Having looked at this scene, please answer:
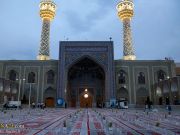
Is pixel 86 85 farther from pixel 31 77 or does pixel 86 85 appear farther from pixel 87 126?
pixel 87 126

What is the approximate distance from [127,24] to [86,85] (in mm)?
16651

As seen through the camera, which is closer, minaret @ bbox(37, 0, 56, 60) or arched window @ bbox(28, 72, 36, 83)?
arched window @ bbox(28, 72, 36, 83)

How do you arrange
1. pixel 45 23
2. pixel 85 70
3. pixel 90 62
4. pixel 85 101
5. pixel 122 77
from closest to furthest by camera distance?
pixel 122 77 < pixel 90 62 < pixel 85 70 < pixel 85 101 < pixel 45 23

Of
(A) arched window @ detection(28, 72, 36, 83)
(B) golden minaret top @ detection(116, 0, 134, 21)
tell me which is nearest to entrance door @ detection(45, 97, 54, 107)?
(A) arched window @ detection(28, 72, 36, 83)

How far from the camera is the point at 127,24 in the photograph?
47250 mm

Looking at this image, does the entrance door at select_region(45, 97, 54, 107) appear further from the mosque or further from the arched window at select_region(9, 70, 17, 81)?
the arched window at select_region(9, 70, 17, 81)

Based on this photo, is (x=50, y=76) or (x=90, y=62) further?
(x=90, y=62)

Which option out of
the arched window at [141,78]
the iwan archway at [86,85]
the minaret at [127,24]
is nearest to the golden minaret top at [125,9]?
the minaret at [127,24]

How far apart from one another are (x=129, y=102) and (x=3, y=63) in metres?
21.4

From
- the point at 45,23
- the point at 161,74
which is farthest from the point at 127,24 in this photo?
the point at 45,23

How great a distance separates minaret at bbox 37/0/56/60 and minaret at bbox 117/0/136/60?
47.8 ft

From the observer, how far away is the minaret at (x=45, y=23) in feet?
146

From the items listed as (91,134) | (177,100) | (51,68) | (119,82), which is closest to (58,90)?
(51,68)

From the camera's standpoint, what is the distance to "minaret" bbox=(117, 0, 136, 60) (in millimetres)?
45094
